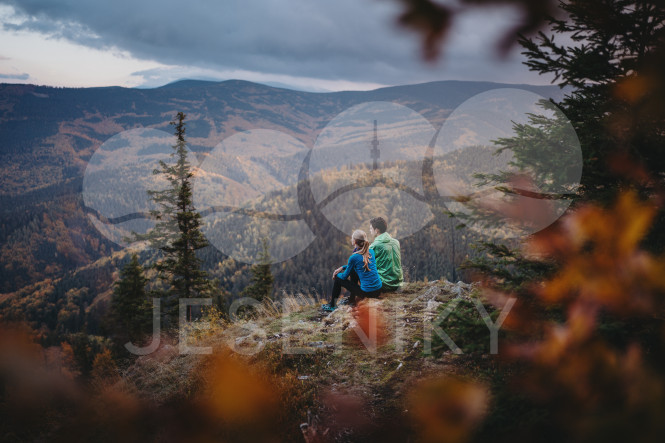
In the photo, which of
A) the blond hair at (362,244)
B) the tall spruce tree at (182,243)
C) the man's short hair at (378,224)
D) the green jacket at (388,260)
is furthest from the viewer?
the tall spruce tree at (182,243)

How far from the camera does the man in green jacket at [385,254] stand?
734cm

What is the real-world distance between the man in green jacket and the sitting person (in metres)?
0.41

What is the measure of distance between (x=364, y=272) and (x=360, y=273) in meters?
0.09

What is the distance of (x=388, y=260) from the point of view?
24.7 ft

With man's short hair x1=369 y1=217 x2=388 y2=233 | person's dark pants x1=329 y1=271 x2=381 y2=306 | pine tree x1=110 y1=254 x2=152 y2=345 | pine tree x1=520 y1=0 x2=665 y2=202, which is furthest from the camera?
pine tree x1=110 y1=254 x2=152 y2=345

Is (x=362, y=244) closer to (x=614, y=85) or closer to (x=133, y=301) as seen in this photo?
(x=614, y=85)

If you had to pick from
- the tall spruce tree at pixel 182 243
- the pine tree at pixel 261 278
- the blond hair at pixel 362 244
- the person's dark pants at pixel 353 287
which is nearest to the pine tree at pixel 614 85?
the blond hair at pixel 362 244

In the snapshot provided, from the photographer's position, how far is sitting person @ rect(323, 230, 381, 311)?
6.86 m

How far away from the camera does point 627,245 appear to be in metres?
1.88

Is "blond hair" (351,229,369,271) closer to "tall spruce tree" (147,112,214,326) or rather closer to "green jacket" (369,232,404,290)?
"green jacket" (369,232,404,290)

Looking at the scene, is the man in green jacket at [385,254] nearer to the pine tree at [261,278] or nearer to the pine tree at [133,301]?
the pine tree at [261,278]

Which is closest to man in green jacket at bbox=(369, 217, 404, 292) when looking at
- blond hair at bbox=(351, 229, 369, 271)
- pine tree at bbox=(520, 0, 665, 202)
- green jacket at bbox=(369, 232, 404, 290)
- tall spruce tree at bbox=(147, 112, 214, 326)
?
green jacket at bbox=(369, 232, 404, 290)

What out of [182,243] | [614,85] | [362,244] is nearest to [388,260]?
[362,244]

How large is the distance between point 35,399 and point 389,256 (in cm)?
658
